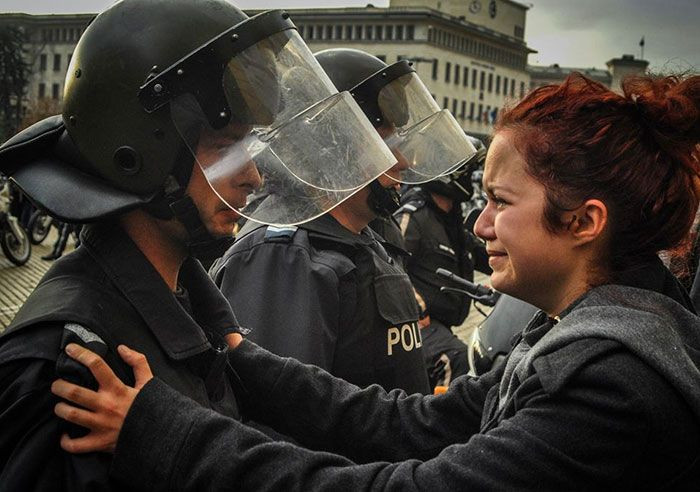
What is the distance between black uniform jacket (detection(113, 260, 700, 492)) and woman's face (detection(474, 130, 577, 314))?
0.10 metres

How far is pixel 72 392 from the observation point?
156cm

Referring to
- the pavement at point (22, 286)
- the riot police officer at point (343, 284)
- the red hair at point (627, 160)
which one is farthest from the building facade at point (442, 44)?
the red hair at point (627, 160)

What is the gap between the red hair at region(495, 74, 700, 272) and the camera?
1801 millimetres

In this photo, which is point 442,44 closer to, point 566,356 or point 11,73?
point 11,73

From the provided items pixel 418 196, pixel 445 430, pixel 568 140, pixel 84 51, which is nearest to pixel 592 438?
pixel 568 140

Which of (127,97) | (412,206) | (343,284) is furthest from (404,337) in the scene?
(412,206)

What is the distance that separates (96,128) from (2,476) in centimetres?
78

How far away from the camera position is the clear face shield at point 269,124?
194 centimetres

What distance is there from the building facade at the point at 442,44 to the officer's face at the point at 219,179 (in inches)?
2401

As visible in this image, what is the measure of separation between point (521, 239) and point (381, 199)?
4.88 ft

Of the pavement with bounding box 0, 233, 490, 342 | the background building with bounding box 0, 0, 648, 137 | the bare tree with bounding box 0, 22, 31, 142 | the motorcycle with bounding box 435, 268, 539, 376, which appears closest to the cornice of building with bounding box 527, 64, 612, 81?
the background building with bounding box 0, 0, 648, 137

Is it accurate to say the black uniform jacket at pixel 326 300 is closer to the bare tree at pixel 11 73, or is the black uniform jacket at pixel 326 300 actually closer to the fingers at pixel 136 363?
the fingers at pixel 136 363

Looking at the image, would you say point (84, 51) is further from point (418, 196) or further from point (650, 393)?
point (418, 196)

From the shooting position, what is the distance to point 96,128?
1957 mm
